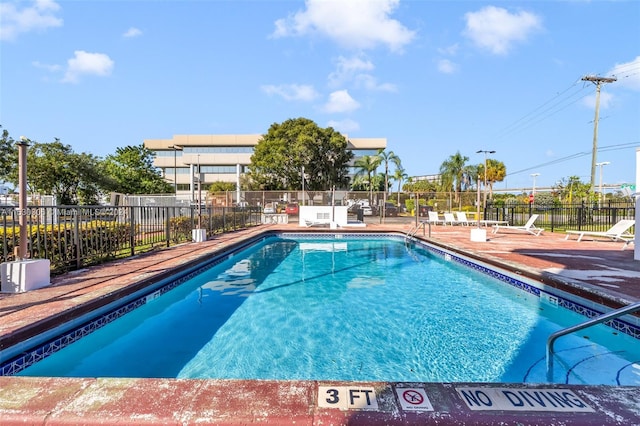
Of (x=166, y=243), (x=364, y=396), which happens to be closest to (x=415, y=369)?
(x=364, y=396)

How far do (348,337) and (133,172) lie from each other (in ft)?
129

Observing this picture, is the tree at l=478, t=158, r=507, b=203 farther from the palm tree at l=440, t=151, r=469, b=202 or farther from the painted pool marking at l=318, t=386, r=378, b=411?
the painted pool marking at l=318, t=386, r=378, b=411

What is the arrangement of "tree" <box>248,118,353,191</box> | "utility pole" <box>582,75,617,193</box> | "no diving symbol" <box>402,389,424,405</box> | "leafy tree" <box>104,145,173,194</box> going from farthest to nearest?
"tree" <box>248,118,353,191</box>, "leafy tree" <box>104,145,173,194</box>, "utility pole" <box>582,75,617,193</box>, "no diving symbol" <box>402,389,424,405</box>

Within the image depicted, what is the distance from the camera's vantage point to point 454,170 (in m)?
44.0

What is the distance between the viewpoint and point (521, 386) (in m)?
1.94

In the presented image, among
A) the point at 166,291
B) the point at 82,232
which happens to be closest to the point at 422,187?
the point at 166,291

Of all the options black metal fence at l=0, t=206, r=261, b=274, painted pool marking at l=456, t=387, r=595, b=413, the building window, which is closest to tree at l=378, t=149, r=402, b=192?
the building window

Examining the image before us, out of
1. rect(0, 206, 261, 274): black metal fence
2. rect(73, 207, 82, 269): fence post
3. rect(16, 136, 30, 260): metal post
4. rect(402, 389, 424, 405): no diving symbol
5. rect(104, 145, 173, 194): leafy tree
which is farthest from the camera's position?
rect(104, 145, 173, 194): leafy tree

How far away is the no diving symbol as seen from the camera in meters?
1.75

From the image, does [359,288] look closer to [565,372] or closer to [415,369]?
[415,369]

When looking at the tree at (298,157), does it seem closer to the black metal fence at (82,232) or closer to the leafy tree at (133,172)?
the leafy tree at (133,172)

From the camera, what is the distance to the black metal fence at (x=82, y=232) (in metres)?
5.16

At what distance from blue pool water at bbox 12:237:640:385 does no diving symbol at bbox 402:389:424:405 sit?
128 cm

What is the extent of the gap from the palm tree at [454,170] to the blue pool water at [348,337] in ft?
132
